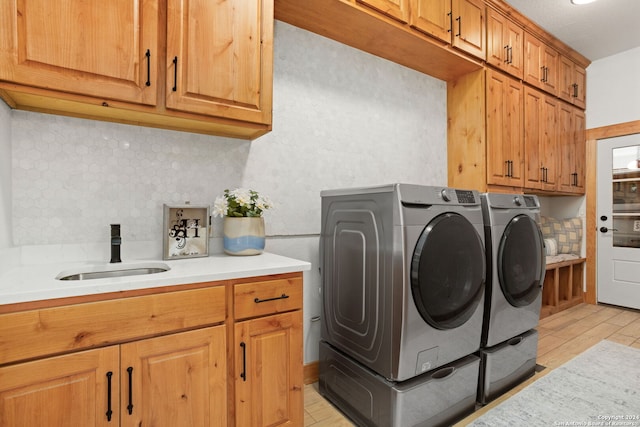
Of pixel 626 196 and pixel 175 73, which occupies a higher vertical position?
pixel 175 73

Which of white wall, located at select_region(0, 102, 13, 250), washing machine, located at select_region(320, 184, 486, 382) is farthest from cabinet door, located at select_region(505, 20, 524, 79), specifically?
white wall, located at select_region(0, 102, 13, 250)

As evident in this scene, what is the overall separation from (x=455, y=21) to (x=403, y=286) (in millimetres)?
2054

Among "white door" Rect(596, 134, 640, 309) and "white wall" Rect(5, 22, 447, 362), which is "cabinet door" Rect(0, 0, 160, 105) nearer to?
"white wall" Rect(5, 22, 447, 362)

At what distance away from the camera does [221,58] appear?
1.48 metres

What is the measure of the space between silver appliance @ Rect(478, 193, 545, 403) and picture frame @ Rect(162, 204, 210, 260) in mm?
1574

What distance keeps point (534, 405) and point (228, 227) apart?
A: 1950 mm

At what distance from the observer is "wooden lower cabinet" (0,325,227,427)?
95 cm

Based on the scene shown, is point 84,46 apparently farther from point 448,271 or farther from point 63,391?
point 448,271

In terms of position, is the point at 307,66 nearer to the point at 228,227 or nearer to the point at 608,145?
the point at 228,227

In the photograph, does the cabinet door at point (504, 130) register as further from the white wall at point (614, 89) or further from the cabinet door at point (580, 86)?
the white wall at point (614, 89)

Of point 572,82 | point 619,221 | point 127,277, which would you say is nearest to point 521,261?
point 127,277

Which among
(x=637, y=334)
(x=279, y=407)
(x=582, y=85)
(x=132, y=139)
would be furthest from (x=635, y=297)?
(x=132, y=139)

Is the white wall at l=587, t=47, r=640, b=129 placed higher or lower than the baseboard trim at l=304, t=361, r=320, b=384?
higher

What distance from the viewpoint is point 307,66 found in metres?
2.14
